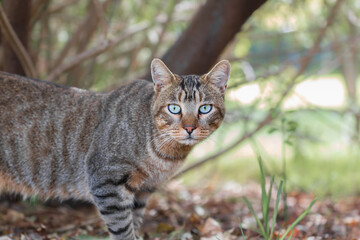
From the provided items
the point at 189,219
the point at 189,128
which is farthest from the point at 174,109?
the point at 189,219

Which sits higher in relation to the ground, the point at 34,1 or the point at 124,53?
the point at 34,1

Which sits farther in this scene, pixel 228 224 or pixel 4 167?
pixel 228 224

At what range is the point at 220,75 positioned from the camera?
342 centimetres

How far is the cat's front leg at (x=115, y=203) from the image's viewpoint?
10.5ft

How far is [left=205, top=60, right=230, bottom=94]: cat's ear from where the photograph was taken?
338 cm

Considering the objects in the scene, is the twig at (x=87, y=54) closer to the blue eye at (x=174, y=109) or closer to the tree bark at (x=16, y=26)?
the tree bark at (x=16, y=26)

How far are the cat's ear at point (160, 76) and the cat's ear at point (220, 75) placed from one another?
0.96ft

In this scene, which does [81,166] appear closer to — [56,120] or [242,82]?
[56,120]

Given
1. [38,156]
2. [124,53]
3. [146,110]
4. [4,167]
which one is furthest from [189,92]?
[124,53]

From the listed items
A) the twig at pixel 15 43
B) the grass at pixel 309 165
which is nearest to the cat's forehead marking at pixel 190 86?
the twig at pixel 15 43

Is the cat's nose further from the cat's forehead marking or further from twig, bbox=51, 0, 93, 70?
twig, bbox=51, 0, 93, 70

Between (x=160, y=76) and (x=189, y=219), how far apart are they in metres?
1.68

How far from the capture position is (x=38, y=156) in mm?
3562

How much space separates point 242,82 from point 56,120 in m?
2.02
